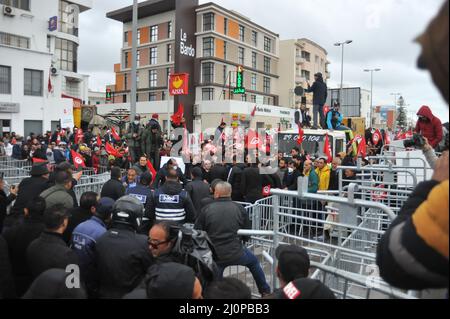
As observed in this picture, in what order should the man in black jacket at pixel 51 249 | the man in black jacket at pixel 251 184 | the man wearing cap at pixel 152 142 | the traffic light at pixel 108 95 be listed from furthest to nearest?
1. the traffic light at pixel 108 95
2. the man wearing cap at pixel 152 142
3. the man in black jacket at pixel 251 184
4. the man in black jacket at pixel 51 249

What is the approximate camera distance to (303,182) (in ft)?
12.0

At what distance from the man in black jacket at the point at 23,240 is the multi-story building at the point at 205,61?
118 ft

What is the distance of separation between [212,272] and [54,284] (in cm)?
161

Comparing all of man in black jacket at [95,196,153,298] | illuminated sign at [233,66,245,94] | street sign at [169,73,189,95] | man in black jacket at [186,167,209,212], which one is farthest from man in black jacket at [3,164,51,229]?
illuminated sign at [233,66,245,94]

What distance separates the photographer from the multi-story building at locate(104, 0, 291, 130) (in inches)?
1679

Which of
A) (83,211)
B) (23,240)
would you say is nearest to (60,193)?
(83,211)

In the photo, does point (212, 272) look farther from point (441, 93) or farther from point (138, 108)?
point (138, 108)

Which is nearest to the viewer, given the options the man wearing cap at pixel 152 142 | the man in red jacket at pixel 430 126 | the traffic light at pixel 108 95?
the man in red jacket at pixel 430 126

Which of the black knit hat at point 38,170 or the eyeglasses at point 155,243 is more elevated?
the black knit hat at point 38,170

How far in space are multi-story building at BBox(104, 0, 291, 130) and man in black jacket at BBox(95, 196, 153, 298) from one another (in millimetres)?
36049

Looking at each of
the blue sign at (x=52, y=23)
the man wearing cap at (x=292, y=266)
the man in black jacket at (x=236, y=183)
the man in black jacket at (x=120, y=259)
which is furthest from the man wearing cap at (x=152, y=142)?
the blue sign at (x=52, y=23)

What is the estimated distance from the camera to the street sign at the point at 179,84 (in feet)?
59.1

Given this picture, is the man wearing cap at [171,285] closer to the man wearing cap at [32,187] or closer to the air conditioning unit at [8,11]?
the man wearing cap at [32,187]

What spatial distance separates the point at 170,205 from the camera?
18.9 ft
